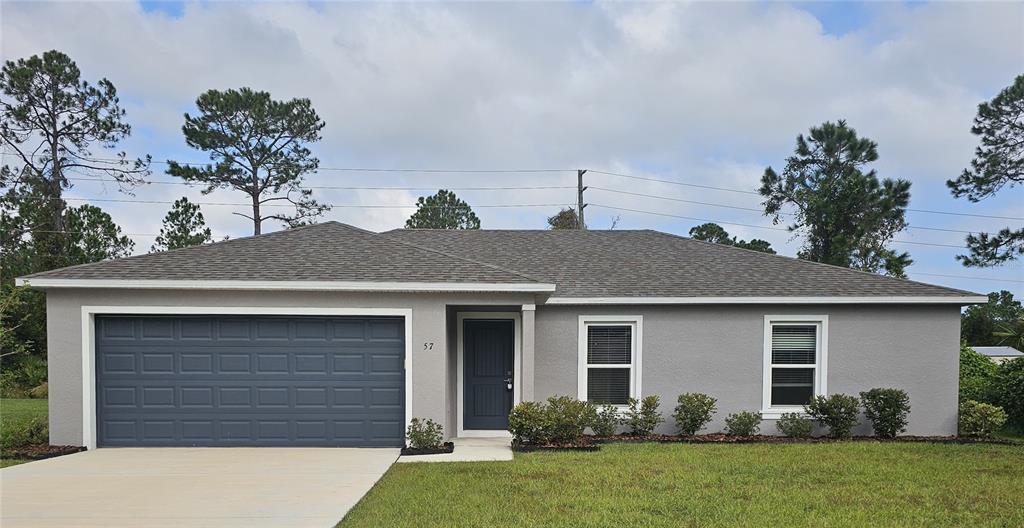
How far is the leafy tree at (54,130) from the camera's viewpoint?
989 inches

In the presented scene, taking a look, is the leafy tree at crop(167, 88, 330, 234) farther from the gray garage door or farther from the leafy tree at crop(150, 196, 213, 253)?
the gray garage door

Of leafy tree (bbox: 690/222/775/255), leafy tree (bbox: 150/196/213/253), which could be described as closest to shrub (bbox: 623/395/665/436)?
leafy tree (bbox: 150/196/213/253)

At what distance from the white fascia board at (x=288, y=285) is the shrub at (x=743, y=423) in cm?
433

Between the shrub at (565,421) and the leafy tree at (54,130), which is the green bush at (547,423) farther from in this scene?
the leafy tree at (54,130)

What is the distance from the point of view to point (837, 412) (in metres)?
11.9

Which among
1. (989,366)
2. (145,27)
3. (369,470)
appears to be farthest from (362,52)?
(989,366)

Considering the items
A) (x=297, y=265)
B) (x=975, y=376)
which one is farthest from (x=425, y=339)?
(x=975, y=376)

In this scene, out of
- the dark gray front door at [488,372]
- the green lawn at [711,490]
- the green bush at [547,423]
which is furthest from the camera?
the dark gray front door at [488,372]

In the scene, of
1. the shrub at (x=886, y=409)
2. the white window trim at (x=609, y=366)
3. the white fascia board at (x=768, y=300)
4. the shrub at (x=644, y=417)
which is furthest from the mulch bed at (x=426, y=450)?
the shrub at (x=886, y=409)

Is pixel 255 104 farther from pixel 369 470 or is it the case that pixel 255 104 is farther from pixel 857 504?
pixel 857 504

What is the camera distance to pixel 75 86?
86.6 feet

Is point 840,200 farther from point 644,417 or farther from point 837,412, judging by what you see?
point 644,417

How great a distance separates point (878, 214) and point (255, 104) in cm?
2930

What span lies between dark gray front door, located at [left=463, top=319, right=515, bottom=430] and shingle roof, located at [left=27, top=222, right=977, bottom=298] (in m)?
1.30
